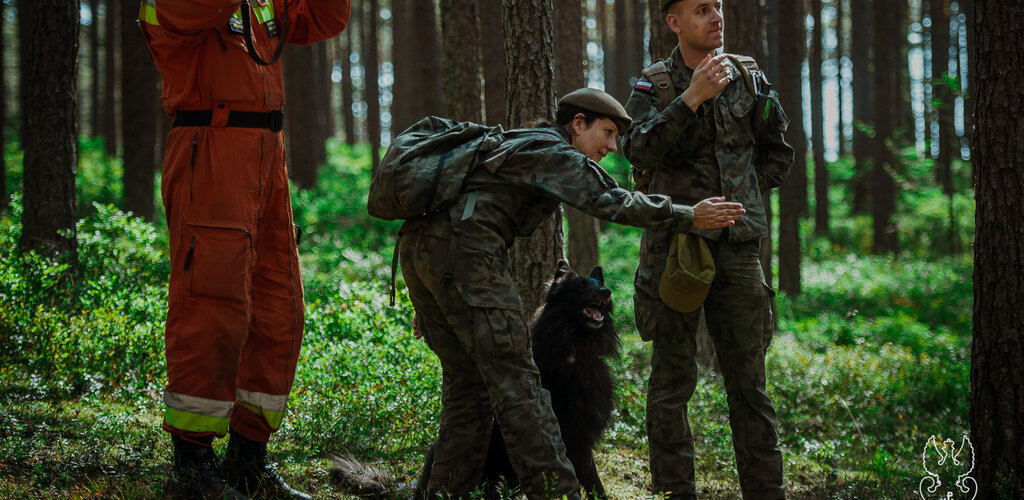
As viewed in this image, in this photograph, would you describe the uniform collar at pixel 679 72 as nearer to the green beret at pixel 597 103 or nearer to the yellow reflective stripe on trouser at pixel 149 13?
the green beret at pixel 597 103

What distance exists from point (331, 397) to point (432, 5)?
9.31m

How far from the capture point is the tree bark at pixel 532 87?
227 inches

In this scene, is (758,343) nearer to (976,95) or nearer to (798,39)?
(976,95)

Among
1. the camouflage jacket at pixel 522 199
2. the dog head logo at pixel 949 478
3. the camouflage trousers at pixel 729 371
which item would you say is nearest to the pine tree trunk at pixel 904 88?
the dog head logo at pixel 949 478

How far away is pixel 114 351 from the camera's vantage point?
19.1 ft

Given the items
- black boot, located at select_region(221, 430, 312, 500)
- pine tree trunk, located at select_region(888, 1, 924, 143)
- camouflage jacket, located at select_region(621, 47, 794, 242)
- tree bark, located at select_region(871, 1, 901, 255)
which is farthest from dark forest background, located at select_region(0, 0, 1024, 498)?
pine tree trunk, located at select_region(888, 1, 924, 143)

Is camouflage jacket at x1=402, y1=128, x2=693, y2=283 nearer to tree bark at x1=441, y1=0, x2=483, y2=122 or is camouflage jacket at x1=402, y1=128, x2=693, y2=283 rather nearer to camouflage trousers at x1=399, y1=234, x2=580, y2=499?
camouflage trousers at x1=399, y1=234, x2=580, y2=499

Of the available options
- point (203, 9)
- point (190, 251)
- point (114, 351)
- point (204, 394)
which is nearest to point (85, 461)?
point (204, 394)

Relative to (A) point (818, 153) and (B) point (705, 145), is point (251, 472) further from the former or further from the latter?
(A) point (818, 153)

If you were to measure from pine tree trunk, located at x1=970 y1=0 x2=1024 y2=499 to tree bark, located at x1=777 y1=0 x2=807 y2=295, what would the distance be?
8410 millimetres

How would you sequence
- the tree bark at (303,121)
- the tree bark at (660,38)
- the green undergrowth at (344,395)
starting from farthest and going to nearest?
the tree bark at (303,121), the tree bark at (660,38), the green undergrowth at (344,395)

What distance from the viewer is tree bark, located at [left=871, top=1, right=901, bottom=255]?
18.1 meters

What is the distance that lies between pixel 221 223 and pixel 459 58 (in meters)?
5.53

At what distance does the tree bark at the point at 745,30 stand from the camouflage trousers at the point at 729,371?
534cm
